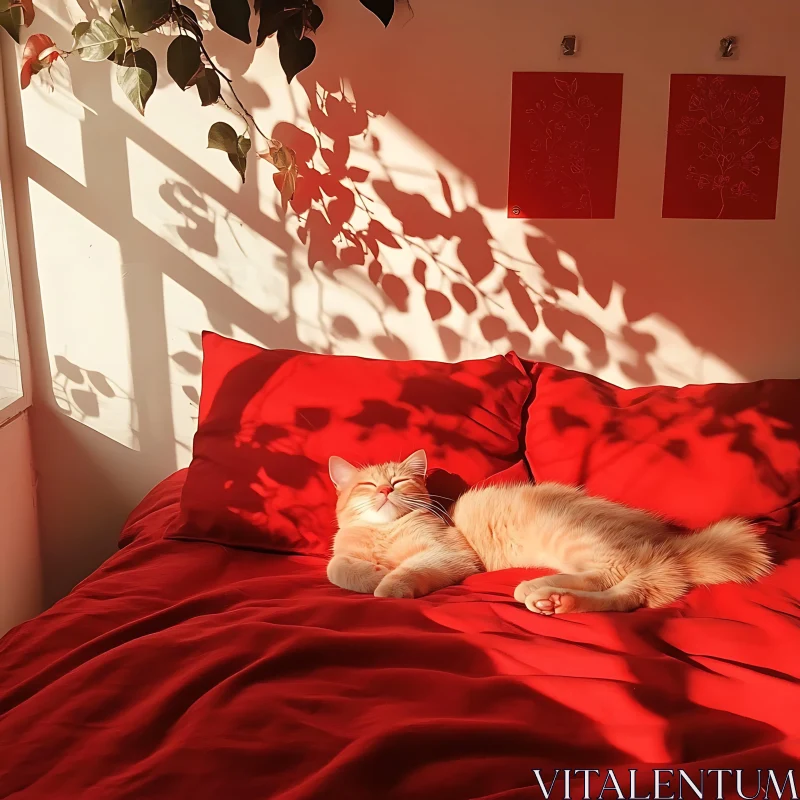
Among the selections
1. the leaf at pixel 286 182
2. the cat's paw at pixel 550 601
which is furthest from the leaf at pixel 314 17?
the cat's paw at pixel 550 601

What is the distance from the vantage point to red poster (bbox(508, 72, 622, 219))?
2303 mm

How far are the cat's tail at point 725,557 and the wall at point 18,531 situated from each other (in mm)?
1850

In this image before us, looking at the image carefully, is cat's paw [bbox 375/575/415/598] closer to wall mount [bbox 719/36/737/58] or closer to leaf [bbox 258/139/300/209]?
leaf [bbox 258/139/300/209]

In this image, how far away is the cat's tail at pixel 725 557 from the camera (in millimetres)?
1729

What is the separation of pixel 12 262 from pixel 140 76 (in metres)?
0.70

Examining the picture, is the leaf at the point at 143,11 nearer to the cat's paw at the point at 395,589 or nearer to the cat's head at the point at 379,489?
the cat's head at the point at 379,489

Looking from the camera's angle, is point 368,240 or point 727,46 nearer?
point 727,46

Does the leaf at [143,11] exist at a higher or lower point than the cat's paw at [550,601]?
higher

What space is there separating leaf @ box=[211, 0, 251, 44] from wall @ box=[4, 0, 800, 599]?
0.23 m

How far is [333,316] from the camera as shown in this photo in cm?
244

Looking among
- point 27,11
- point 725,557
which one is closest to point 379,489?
point 725,557

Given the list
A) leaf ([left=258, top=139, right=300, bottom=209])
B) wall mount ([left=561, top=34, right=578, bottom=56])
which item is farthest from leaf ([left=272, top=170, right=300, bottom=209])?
wall mount ([left=561, top=34, right=578, bottom=56])

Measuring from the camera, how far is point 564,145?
7.66 feet

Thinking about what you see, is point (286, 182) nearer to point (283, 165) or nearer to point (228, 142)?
point (283, 165)
